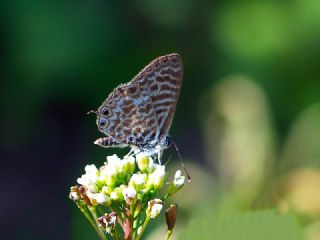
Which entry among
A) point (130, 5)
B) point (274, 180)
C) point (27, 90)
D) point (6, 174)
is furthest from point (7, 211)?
point (274, 180)

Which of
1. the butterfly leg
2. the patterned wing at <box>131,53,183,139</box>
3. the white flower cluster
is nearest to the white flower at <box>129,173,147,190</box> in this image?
the white flower cluster

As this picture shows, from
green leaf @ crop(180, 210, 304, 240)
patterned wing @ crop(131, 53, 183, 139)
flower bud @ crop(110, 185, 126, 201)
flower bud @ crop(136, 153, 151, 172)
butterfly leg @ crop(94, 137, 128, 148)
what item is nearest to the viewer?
green leaf @ crop(180, 210, 304, 240)

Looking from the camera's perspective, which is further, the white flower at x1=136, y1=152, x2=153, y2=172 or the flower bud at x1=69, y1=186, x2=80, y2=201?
the white flower at x1=136, y1=152, x2=153, y2=172

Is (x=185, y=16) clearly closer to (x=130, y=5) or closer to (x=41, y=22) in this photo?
(x=130, y=5)

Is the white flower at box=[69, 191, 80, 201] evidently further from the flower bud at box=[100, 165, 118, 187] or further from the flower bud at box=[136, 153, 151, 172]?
the flower bud at box=[136, 153, 151, 172]

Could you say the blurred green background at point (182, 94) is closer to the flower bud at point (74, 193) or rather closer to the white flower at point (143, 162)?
the white flower at point (143, 162)

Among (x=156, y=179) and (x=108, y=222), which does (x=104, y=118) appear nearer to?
(x=156, y=179)

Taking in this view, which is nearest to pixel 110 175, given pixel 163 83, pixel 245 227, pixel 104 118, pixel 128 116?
pixel 104 118
